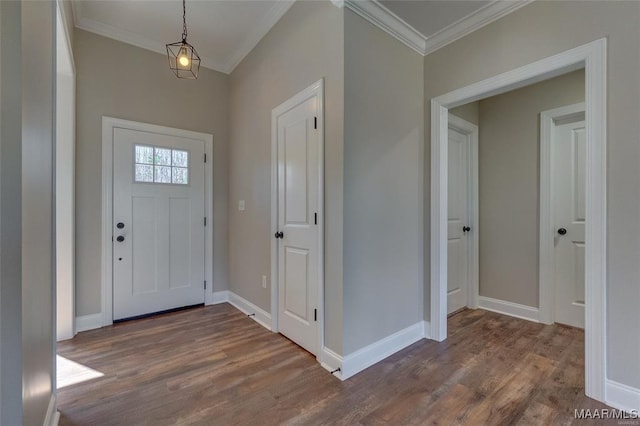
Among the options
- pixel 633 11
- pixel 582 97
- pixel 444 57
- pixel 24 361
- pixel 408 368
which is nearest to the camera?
pixel 24 361

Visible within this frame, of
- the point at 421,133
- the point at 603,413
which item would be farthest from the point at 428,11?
→ the point at 603,413

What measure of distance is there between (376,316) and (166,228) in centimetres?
246

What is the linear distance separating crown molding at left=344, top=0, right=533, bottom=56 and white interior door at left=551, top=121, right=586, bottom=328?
4.73 ft

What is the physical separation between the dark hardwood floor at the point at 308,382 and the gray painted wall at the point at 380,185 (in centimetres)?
36

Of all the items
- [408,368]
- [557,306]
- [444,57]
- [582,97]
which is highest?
[444,57]

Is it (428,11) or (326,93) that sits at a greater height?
(428,11)

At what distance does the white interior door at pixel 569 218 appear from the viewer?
2.71 meters

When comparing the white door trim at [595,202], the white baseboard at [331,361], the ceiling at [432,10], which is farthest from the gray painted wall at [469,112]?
the white baseboard at [331,361]

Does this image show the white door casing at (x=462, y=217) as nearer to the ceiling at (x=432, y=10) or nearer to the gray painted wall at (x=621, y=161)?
the ceiling at (x=432, y=10)

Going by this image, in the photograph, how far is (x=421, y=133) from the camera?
2576mm

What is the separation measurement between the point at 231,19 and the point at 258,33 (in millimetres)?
278

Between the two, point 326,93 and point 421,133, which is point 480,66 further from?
point 326,93

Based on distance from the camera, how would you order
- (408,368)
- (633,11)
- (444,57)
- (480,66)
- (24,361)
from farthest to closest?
(444,57)
(480,66)
(408,368)
(633,11)
(24,361)

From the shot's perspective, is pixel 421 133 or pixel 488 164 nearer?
pixel 421 133
